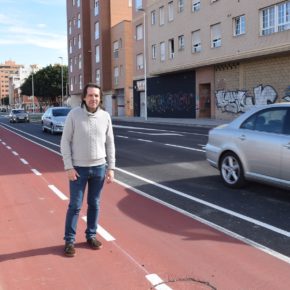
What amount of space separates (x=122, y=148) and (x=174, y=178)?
684cm

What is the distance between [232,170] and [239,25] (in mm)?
26603

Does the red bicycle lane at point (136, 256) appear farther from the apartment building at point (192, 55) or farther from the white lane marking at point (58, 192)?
the apartment building at point (192, 55)

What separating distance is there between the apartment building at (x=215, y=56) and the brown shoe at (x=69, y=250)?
24881 mm

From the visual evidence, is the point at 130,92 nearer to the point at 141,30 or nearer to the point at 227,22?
the point at 141,30

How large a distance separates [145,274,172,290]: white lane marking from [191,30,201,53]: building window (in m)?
34.9

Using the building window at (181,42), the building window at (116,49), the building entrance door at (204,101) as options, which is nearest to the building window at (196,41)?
the building window at (181,42)

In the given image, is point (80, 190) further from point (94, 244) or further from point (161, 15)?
point (161, 15)

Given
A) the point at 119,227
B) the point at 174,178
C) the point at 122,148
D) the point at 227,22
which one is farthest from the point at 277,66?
the point at 119,227

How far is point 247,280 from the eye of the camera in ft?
13.5

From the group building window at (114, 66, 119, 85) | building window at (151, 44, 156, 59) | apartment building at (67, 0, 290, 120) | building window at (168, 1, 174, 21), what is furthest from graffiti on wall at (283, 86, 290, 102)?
building window at (114, 66, 119, 85)

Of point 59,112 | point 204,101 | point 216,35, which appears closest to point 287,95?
point 216,35

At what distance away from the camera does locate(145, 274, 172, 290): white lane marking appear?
13.1ft

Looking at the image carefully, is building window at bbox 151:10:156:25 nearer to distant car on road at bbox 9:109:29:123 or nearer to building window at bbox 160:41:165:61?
building window at bbox 160:41:165:61

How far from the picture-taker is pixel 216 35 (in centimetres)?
3534
